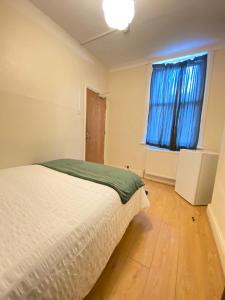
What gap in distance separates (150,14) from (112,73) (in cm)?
184

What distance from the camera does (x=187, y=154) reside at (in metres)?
2.56

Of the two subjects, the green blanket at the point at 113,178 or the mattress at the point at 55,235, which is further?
the green blanket at the point at 113,178

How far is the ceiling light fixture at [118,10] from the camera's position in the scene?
1269 millimetres

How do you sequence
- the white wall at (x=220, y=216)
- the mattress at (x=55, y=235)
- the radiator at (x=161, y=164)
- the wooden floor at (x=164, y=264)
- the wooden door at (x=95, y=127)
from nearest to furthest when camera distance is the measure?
the mattress at (x=55, y=235) → the wooden floor at (x=164, y=264) → the white wall at (x=220, y=216) → the radiator at (x=161, y=164) → the wooden door at (x=95, y=127)

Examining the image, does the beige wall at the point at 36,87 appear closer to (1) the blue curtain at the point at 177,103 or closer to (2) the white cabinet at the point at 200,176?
(1) the blue curtain at the point at 177,103

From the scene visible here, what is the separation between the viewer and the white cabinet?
222cm

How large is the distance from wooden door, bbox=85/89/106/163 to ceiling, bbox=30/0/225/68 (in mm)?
1016

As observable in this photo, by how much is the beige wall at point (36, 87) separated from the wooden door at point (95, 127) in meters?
0.32

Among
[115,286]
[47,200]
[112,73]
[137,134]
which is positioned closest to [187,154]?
[137,134]

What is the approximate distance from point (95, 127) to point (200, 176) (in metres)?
2.46

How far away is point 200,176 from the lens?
7.41ft

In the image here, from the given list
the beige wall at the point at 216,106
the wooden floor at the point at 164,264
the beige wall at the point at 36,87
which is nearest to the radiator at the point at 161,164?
the beige wall at the point at 216,106

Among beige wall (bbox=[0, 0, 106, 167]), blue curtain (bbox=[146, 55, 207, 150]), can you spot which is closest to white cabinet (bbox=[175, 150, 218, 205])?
blue curtain (bbox=[146, 55, 207, 150])

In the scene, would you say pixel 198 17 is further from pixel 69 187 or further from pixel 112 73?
pixel 69 187
